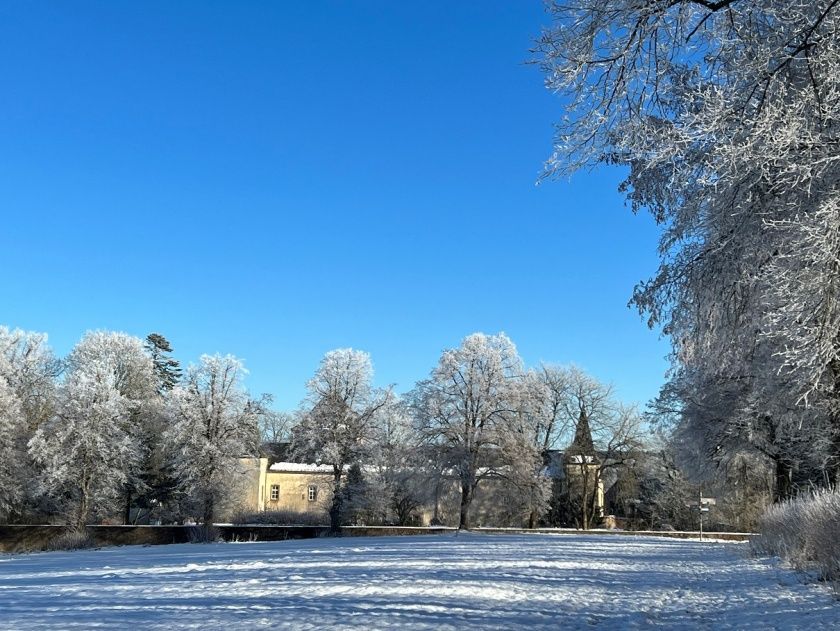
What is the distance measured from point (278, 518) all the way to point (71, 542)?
673 inches

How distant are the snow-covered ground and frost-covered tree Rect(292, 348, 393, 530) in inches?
1012

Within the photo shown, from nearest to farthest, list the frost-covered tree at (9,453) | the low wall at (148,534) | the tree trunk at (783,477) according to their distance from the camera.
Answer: the tree trunk at (783,477)
the low wall at (148,534)
the frost-covered tree at (9,453)

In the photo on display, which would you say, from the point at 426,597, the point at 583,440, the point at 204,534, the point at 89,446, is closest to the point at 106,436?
the point at 89,446

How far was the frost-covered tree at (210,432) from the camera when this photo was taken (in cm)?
4156

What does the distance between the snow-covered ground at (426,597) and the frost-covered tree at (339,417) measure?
2569 cm

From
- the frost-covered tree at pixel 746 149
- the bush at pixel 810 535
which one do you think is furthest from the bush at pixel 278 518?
the frost-covered tree at pixel 746 149

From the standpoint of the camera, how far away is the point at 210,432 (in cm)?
4331

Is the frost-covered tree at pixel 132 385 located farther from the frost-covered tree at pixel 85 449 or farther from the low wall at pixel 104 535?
the low wall at pixel 104 535

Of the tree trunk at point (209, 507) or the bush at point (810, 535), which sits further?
the tree trunk at point (209, 507)

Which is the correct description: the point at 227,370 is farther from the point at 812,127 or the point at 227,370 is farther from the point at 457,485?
the point at 812,127

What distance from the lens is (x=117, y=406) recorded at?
4238 centimetres

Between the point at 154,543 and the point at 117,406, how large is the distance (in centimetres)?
814

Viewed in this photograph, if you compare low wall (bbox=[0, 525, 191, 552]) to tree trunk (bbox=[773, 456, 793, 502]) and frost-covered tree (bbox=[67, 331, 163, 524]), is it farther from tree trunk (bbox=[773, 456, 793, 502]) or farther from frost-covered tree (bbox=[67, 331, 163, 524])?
tree trunk (bbox=[773, 456, 793, 502])

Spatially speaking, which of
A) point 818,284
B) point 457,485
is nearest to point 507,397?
point 457,485
